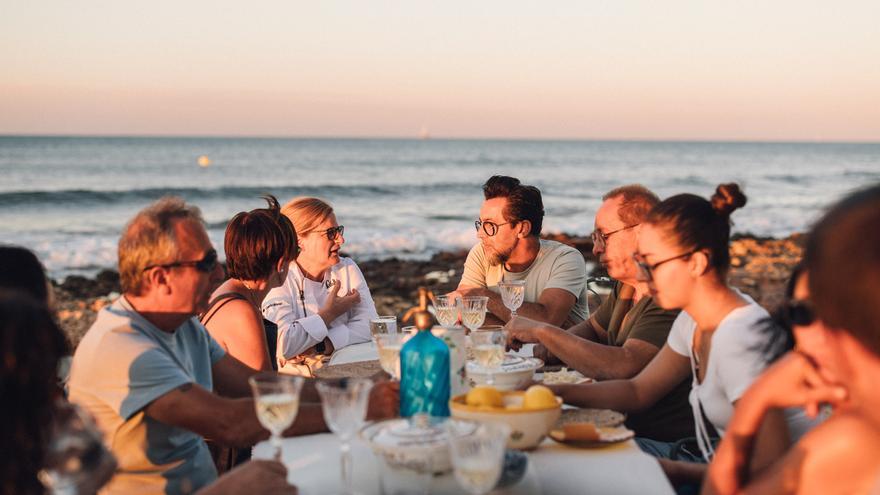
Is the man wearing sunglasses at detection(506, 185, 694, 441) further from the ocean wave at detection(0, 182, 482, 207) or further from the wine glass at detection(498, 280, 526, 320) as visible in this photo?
the ocean wave at detection(0, 182, 482, 207)

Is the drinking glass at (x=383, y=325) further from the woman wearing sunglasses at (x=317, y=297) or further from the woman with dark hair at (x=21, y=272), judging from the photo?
the woman with dark hair at (x=21, y=272)

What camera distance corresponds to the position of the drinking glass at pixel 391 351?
288 centimetres

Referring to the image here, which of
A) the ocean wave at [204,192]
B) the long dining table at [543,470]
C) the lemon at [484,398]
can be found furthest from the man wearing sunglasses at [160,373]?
the ocean wave at [204,192]

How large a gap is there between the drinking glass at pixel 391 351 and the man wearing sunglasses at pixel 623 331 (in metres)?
0.98

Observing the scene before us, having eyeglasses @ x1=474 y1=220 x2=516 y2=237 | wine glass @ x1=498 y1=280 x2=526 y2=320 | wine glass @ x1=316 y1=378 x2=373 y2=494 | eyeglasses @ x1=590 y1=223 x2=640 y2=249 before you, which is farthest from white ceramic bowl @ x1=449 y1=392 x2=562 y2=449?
eyeglasses @ x1=474 y1=220 x2=516 y2=237

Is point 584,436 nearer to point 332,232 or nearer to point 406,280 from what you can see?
point 332,232

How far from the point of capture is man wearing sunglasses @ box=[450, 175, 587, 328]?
16.4ft

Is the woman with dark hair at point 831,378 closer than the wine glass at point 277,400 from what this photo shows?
Yes

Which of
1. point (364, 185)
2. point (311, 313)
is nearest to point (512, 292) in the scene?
point (311, 313)

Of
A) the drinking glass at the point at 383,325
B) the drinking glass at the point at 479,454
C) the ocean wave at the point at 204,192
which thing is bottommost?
the ocean wave at the point at 204,192

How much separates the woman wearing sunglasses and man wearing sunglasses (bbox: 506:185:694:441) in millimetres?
1139

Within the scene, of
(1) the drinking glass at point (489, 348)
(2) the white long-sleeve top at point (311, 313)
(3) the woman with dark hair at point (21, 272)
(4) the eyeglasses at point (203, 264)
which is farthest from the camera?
(2) the white long-sleeve top at point (311, 313)

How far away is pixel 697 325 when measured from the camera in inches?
117

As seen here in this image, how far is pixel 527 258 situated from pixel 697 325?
231 centimetres
